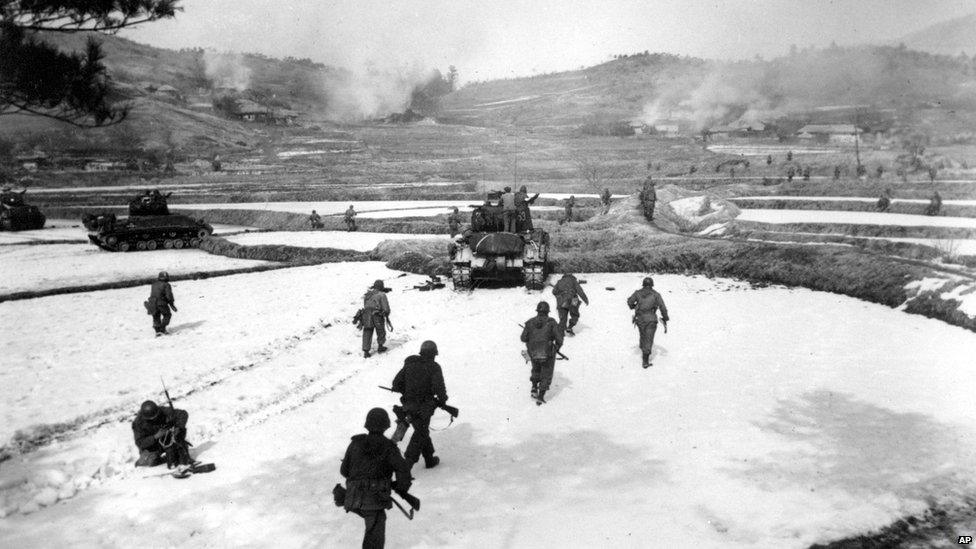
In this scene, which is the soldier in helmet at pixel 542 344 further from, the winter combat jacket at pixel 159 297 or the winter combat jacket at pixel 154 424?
the winter combat jacket at pixel 159 297

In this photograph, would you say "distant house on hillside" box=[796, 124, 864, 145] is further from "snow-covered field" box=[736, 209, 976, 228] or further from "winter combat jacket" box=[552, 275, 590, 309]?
"winter combat jacket" box=[552, 275, 590, 309]

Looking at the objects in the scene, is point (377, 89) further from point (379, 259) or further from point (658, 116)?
point (379, 259)

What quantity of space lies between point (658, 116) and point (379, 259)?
9759cm

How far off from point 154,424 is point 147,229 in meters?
24.3

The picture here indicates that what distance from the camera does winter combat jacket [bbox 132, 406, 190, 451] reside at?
9.05 metres

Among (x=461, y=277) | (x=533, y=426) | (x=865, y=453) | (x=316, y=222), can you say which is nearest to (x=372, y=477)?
(x=533, y=426)

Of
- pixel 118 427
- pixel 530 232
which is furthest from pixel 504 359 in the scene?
pixel 530 232

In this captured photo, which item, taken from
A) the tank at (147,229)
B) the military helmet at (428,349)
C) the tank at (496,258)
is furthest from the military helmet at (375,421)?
the tank at (147,229)

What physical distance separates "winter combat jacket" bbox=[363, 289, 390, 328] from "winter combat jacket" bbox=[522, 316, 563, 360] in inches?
159

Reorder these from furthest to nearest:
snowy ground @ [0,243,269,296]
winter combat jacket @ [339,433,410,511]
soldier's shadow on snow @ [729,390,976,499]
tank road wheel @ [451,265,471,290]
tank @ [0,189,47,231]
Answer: tank @ [0,189,47,231] < snowy ground @ [0,243,269,296] < tank road wheel @ [451,265,471,290] < soldier's shadow on snow @ [729,390,976,499] < winter combat jacket @ [339,433,410,511]

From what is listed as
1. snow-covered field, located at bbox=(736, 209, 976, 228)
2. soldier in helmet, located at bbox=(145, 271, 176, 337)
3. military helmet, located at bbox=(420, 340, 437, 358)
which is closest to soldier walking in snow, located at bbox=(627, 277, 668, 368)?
military helmet, located at bbox=(420, 340, 437, 358)

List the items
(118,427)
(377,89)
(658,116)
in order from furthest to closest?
1. (377,89)
2. (658,116)
3. (118,427)

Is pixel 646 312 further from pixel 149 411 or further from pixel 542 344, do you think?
pixel 149 411

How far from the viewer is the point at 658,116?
372 ft
